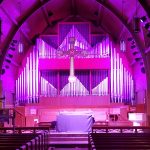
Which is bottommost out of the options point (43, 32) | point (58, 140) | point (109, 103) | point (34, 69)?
point (58, 140)

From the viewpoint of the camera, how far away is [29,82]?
18.2 m

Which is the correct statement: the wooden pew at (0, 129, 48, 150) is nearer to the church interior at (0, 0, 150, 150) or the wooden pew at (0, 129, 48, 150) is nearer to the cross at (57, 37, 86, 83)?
the cross at (57, 37, 86, 83)

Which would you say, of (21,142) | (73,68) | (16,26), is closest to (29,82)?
(73,68)

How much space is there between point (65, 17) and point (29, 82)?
354 centimetres

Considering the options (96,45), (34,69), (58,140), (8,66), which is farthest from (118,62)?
(58,140)

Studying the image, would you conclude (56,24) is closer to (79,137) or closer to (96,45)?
(96,45)

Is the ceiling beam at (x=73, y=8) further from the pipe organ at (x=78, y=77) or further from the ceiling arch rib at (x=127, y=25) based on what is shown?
the ceiling arch rib at (x=127, y=25)

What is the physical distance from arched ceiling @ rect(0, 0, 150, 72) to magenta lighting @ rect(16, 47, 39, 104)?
49 centimetres

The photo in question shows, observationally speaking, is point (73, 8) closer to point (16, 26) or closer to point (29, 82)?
point (16, 26)

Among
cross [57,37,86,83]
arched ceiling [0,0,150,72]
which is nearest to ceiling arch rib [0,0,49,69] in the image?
arched ceiling [0,0,150,72]

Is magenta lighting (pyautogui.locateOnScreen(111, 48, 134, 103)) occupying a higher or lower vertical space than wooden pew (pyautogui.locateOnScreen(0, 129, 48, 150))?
higher

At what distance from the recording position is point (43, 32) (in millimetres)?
18781

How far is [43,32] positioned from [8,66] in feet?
9.19

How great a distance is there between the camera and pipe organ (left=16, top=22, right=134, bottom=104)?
17922mm
